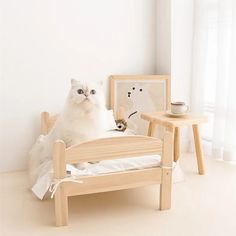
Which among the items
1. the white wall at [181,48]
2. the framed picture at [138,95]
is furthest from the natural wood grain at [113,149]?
the white wall at [181,48]

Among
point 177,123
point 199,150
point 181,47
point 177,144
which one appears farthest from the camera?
point 181,47

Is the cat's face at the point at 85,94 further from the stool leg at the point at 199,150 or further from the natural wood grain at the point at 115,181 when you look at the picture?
the stool leg at the point at 199,150

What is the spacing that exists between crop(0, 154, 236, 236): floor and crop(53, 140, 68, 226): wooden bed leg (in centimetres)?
6

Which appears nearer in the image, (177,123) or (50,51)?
(177,123)

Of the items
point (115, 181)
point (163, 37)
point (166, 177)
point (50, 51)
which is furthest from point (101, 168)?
point (163, 37)

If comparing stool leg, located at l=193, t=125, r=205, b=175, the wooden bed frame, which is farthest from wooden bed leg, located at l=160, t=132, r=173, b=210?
stool leg, located at l=193, t=125, r=205, b=175

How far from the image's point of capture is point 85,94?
2.10 metres

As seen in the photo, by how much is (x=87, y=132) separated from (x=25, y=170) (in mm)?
1041

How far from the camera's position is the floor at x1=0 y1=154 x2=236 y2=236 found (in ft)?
6.16

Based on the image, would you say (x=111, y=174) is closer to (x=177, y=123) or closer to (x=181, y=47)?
(x=177, y=123)

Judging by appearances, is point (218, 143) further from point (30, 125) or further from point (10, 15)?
point (10, 15)

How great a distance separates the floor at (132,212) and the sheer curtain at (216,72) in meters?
0.49

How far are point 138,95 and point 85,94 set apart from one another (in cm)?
113

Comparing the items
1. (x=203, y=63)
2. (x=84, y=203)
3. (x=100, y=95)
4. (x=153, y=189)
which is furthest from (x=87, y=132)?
(x=203, y=63)
